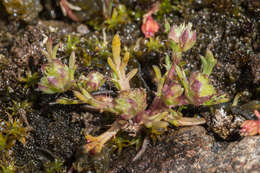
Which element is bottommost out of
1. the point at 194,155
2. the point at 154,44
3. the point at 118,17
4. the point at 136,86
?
the point at 194,155

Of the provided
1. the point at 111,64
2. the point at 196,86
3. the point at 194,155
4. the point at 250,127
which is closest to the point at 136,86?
the point at 111,64

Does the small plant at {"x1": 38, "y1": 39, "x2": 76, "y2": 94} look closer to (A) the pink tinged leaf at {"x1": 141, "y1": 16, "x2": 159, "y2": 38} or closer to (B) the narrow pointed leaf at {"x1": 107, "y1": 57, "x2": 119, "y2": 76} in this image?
(B) the narrow pointed leaf at {"x1": 107, "y1": 57, "x2": 119, "y2": 76}

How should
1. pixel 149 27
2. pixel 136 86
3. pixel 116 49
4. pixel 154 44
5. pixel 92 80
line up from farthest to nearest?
pixel 149 27 < pixel 154 44 < pixel 136 86 < pixel 116 49 < pixel 92 80

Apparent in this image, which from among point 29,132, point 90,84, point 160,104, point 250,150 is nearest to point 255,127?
point 250,150

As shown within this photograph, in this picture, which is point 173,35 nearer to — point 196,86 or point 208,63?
point 208,63

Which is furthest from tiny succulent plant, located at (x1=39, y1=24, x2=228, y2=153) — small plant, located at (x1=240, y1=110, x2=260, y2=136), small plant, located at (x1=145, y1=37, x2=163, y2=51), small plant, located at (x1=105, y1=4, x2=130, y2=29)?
small plant, located at (x1=105, y1=4, x2=130, y2=29)

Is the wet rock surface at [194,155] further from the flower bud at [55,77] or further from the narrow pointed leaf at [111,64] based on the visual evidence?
the flower bud at [55,77]

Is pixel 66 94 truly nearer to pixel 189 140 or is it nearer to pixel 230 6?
pixel 189 140
